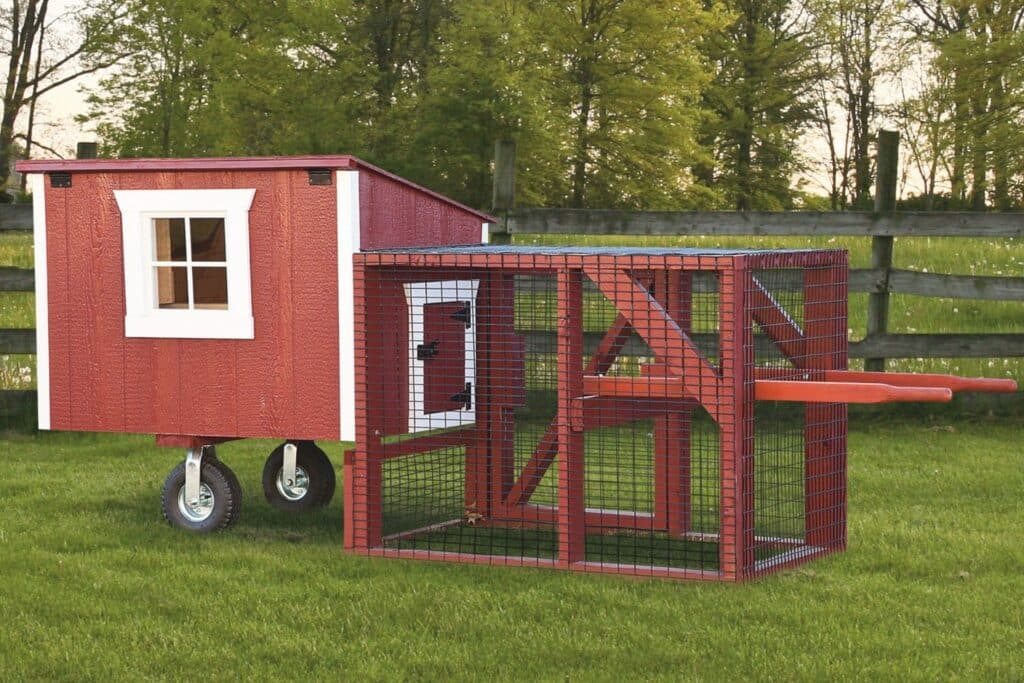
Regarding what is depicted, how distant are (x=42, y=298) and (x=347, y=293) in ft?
6.13

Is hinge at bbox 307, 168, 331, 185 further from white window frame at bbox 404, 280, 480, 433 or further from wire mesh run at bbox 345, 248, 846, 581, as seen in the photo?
white window frame at bbox 404, 280, 480, 433

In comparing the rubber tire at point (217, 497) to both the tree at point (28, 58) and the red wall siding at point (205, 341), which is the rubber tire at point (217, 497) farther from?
the tree at point (28, 58)

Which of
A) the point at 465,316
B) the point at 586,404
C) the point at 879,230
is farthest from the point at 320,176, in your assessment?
the point at 879,230

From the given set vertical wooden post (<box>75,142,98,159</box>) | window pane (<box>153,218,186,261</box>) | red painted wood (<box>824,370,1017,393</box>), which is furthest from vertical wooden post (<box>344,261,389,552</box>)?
vertical wooden post (<box>75,142,98,159</box>)

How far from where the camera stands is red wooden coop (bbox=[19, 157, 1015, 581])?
22.9 feet

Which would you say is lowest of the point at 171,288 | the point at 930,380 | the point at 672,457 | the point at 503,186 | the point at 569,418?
the point at 672,457

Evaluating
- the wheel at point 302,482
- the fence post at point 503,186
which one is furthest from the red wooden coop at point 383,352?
the fence post at point 503,186

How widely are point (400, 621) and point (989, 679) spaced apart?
2278mm

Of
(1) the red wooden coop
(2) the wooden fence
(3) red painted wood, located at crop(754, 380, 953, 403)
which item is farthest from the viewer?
(2) the wooden fence

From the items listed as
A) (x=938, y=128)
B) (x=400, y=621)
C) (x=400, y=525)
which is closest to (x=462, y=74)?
(x=938, y=128)

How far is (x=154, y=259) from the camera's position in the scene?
779 cm

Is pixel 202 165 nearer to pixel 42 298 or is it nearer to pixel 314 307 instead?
pixel 314 307

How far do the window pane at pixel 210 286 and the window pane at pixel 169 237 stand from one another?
0.17 meters

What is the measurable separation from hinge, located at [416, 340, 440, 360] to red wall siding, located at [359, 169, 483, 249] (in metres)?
0.55
